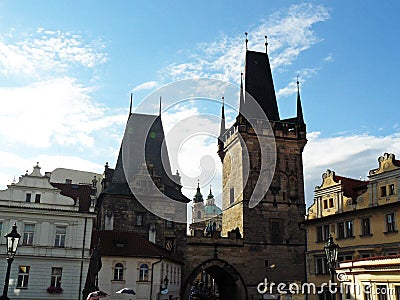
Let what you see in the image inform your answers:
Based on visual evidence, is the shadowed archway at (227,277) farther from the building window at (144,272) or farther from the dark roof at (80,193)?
the dark roof at (80,193)

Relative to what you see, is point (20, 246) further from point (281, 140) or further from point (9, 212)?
point (281, 140)

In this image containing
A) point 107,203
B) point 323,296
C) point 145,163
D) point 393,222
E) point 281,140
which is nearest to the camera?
point 393,222

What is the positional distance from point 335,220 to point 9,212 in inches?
769

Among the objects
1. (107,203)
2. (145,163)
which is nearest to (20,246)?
(107,203)

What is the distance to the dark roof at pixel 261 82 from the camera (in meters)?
45.8

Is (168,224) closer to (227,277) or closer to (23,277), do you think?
(227,277)

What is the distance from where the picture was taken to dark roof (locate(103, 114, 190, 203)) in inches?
1576

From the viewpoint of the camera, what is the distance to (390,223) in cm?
2503

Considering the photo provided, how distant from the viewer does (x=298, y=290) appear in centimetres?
3100

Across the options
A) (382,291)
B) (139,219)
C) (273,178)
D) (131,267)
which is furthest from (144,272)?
(273,178)

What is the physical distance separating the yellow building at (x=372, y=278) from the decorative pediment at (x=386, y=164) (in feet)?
28.2

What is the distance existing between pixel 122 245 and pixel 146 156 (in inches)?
557

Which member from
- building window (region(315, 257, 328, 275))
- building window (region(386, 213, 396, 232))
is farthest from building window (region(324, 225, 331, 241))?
building window (region(386, 213, 396, 232))

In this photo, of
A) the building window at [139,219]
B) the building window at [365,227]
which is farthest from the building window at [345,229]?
the building window at [139,219]
